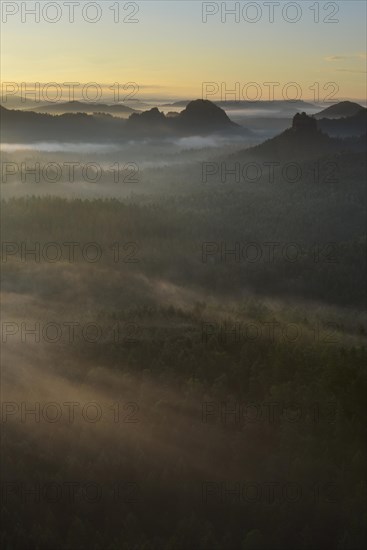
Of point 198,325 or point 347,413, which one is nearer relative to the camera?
point 347,413

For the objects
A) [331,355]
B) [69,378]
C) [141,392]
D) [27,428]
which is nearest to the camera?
[27,428]

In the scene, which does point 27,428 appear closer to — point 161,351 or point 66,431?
point 66,431

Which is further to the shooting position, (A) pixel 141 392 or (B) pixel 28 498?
(A) pixel 141 392

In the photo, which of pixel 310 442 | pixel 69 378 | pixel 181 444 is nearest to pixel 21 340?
pixel 69 378

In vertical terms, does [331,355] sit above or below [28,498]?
above

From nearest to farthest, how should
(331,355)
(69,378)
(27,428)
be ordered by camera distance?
(27,428)
(331,355)
(69,378)

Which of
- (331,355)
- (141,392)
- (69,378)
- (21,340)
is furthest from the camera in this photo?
(21,340)

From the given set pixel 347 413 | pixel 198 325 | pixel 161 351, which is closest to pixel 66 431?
pixel 161 351

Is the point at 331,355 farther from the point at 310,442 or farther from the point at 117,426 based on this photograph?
the point at 117,426

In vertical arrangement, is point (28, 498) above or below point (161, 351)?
below
